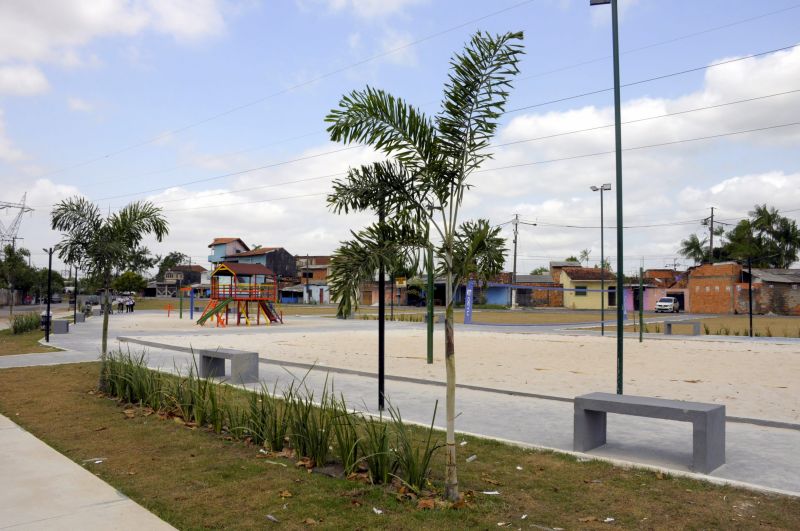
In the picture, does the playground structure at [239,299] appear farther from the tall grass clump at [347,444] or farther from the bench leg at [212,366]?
the tall grass clump at [347,444]

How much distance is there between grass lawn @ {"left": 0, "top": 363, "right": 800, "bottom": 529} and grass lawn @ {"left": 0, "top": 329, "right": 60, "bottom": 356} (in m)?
13.2

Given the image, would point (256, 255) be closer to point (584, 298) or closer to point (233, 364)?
point (584, 298)

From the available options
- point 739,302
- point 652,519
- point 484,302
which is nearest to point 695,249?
point 739,302

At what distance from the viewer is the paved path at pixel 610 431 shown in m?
6.73

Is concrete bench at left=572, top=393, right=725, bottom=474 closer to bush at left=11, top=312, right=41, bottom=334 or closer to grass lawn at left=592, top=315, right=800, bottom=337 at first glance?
grass lawn at left=592, top=315, right=800, bottom=337

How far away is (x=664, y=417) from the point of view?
6.86 metres

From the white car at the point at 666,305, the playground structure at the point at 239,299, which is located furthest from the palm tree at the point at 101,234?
the white car at the point at 666,305

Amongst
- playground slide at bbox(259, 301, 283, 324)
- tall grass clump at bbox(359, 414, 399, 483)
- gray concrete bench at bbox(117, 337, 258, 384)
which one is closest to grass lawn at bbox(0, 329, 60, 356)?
gray concrete bench at bbox(117, 337, 258, 384)

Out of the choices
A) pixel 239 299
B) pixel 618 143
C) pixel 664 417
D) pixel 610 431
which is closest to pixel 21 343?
pixel 239 299

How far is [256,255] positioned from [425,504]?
87.0 metres

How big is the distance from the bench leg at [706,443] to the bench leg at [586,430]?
1167 mm

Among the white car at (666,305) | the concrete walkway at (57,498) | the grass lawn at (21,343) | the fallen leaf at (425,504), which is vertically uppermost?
the white car at (666,305)

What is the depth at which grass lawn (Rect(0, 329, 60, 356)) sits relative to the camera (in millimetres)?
19436

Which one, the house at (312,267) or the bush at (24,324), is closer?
the bush at (24,324)
